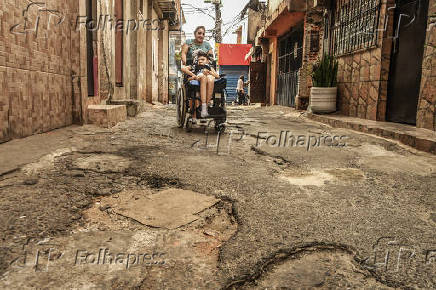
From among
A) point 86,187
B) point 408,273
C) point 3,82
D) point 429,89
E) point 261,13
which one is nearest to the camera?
point 408,273

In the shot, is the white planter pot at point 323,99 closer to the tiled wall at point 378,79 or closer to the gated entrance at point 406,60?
the tiled wall at point 378,79

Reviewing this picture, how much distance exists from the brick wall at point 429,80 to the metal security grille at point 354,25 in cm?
123

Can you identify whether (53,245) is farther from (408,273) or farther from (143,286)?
(408,273)

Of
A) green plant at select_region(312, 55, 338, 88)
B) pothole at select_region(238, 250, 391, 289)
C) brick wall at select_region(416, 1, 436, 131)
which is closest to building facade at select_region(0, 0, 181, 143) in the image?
pothole at select_region(238, 250, 391, 289)

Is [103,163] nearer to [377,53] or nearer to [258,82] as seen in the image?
[377,53]

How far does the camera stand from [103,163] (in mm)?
2256

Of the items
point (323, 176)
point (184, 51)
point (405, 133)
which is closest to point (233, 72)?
point (184, 51)

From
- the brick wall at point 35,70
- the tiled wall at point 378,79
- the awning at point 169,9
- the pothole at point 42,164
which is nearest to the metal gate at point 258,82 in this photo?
the awning at point 169,9

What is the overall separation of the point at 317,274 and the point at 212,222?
0.52m

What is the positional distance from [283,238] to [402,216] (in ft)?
2.14

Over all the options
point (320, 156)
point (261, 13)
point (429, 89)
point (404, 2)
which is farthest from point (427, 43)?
point (261, 13)

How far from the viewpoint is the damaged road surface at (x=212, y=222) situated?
39.8 inches

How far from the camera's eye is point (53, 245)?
3.74ft

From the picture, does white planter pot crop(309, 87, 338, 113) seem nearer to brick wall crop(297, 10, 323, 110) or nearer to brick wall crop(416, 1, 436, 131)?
brick wall crop(297, 10, 323, 110)
